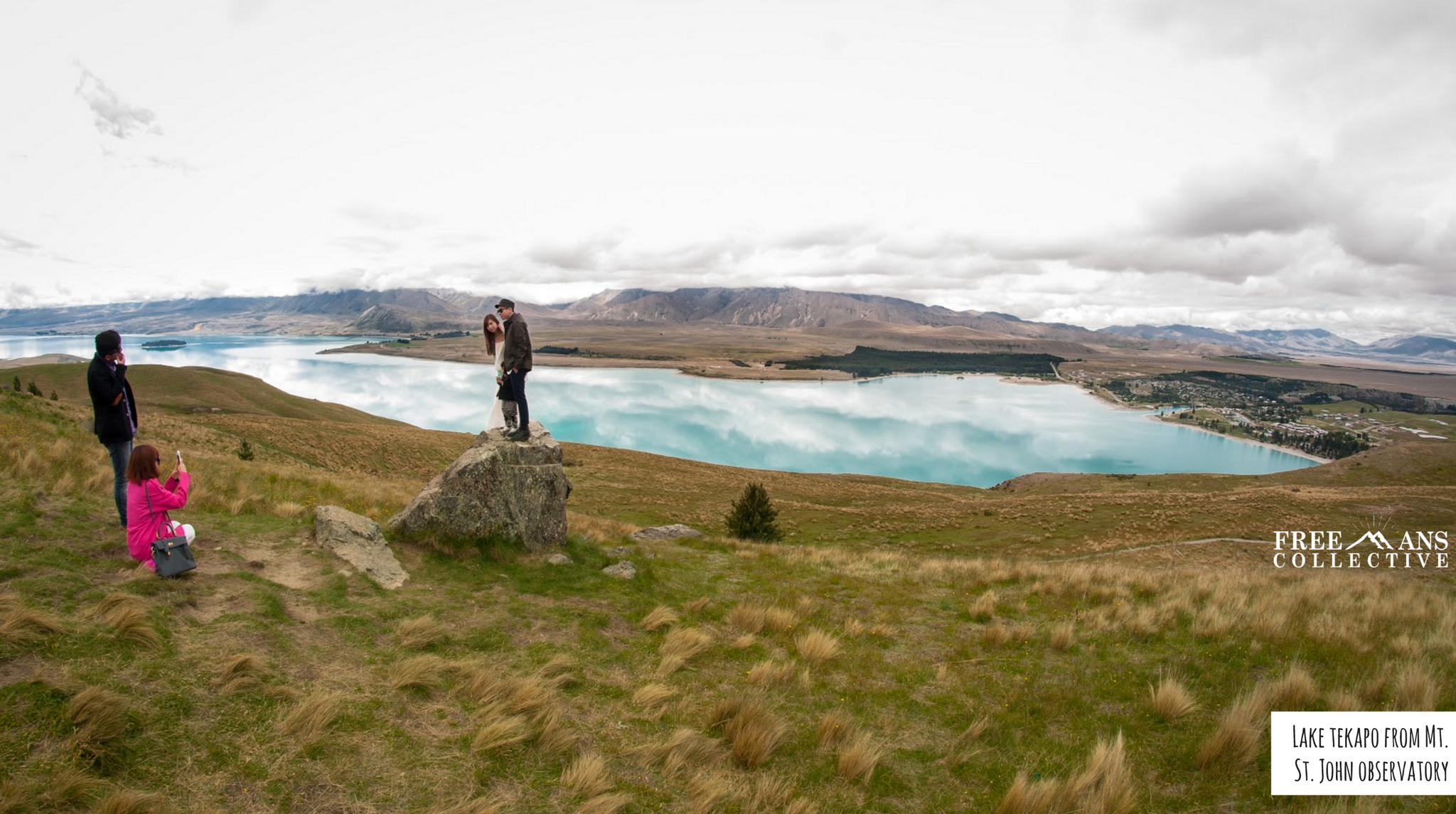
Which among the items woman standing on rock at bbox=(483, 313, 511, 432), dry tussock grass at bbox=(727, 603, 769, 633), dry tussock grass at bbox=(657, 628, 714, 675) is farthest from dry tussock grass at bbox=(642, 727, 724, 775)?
woman standing on rock at bbox=(483, 313, 511, 432)

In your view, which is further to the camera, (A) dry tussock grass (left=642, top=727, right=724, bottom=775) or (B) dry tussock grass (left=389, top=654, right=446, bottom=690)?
(B) dry tussock grass (left=389, top=654, right=446, bottom=690)

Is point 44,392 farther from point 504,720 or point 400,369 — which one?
point 400,369

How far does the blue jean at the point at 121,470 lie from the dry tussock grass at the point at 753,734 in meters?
9.39

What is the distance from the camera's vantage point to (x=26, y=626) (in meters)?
5.21

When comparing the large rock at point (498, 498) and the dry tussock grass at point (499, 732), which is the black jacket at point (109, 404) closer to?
the large rock at point (498, 498)

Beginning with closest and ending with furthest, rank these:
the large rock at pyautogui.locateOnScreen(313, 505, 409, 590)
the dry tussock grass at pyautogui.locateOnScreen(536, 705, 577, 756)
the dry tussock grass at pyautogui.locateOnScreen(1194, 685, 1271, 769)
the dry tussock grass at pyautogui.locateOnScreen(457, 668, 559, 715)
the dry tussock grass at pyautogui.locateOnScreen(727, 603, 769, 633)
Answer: the dry tussock grass at pyautogui.locateOnScreen(536, 705, 577, 756) → the dry tussock grass at pyautogui.locateOnScreen(1194, 685, 1271, 769) → the dry tussock grass at pyautogui.locateOnScreen(457, 668, 559, 715) → the large rock at pyautogui.locateOnScreen(313, 505, 409, 590) → the dry tussock grass at pyautogui.locateOnScreen(727, 603, 769, 633)

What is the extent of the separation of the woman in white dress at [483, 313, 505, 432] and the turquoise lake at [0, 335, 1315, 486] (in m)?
75.0

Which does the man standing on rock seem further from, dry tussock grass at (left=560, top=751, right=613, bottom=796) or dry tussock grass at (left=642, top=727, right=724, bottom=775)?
dry tussock grass at (left=560, top=751, right=613, bottom=796)

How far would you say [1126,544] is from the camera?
26203mm

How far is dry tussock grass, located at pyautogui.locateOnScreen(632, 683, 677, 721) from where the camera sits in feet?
21.9

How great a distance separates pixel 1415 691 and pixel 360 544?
14.6 metres

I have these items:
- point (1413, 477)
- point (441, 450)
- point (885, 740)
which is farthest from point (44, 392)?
point (1413, 477)

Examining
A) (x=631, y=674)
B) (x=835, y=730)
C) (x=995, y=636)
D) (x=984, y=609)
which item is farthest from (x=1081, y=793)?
(x=984, y=609)

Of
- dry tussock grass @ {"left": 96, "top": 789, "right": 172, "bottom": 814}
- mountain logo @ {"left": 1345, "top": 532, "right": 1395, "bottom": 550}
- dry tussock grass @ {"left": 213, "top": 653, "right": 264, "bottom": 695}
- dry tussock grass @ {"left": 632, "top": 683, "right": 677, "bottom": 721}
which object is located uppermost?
dry tussock grass @ {"left": 96, "top": 789, "right": 172, "bottom": 814}
